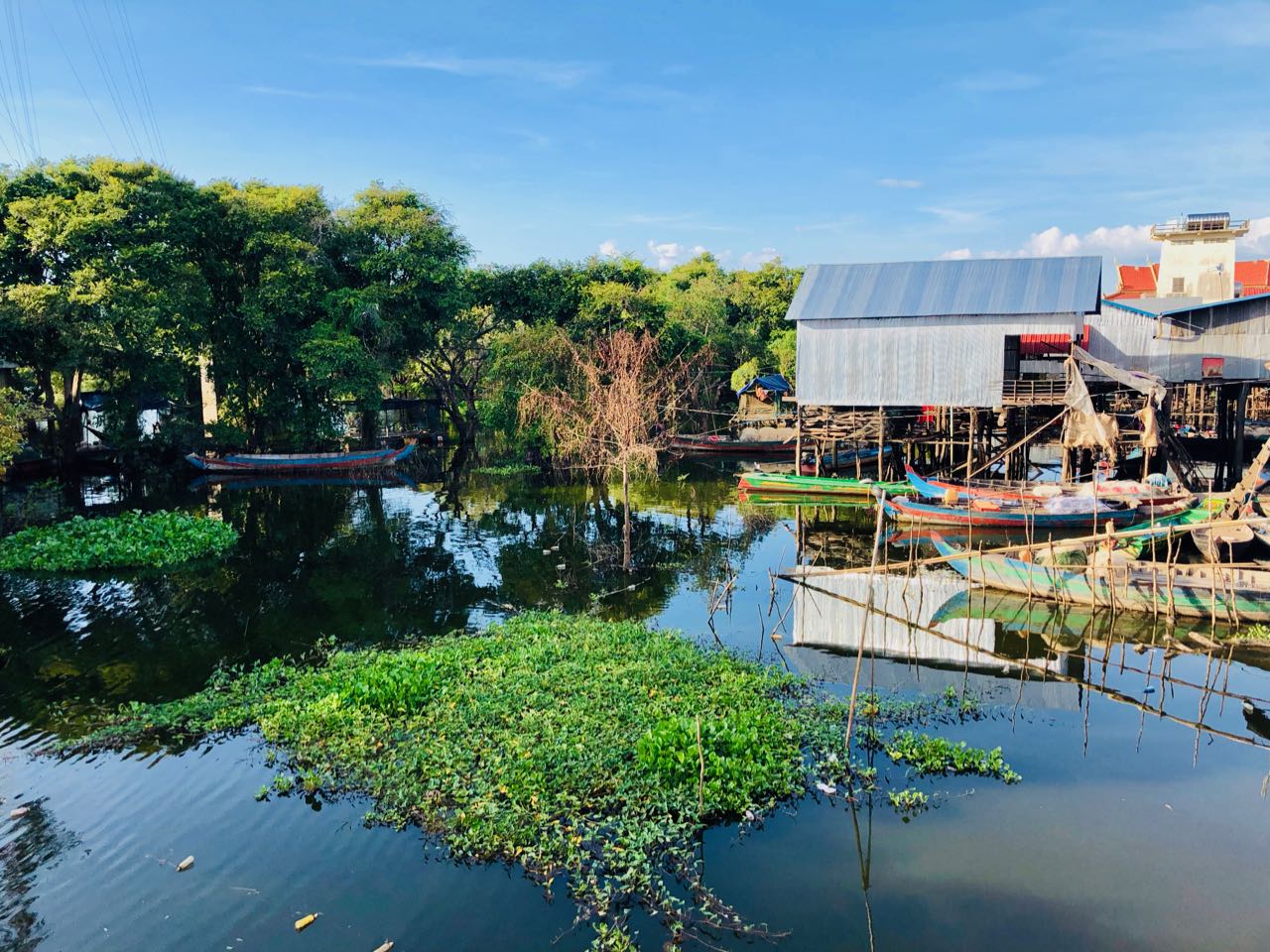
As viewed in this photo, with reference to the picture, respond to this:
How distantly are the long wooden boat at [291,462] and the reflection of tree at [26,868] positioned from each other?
26933mm

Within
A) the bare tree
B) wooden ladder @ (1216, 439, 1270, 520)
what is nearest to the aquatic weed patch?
the bare tree

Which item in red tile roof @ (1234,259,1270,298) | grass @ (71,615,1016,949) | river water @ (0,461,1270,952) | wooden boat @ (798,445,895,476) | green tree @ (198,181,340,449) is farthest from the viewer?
red tile roof @ (1234,259,1270,298)

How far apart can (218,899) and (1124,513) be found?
2053 centimetres

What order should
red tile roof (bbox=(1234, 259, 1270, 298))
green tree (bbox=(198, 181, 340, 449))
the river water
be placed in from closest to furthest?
1. the river water
2. green tree (bbox=(198, 181, 340, 449))
3. red tile roof (bbox=(1234, 259, 1270, 298))

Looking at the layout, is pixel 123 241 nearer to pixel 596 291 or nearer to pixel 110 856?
pixel 596 291

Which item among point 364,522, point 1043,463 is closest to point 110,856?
point 364,522

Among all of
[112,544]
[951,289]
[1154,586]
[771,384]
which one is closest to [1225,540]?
[1154,586]

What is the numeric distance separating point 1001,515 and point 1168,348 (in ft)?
40.9

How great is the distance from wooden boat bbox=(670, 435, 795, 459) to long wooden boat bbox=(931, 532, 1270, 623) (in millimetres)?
24163

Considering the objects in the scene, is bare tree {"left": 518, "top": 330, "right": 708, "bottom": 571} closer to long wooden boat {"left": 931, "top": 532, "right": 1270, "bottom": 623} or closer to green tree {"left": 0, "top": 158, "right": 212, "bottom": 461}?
long wooden boat {"left": 931, "top": 532, "right": 1270, "bottom": 623}

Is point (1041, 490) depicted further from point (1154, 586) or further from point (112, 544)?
point (112, 544)

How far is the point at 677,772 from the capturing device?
9562mm

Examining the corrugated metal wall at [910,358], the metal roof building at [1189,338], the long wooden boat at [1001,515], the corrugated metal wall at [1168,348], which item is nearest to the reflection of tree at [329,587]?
the long wooden boat at [1001,515]

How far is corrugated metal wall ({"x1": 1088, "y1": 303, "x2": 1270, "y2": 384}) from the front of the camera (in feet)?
90.8
